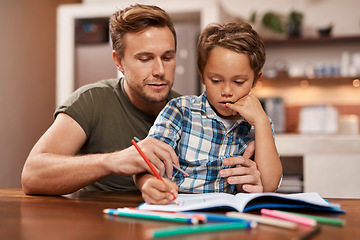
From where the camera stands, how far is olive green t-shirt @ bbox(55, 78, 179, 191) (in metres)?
1.54

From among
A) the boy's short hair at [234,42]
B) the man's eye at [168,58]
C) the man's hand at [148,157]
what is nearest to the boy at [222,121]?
the boy's short hair at [234,42]

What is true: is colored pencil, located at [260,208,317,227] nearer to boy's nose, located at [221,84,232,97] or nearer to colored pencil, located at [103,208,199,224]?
colored pencil, located at [103,208,199,224]

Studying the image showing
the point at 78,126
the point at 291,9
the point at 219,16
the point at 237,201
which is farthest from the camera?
the point at 291,9

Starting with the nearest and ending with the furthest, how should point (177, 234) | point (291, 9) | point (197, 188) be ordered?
point (177, 234) → point (197, 188) → point (291, 9)

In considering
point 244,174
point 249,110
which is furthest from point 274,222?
point 249,110

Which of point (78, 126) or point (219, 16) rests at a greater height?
point (219, 16)

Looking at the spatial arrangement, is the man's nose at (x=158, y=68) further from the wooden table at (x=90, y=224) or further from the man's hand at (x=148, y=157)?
the wooden table at (x=90, y=224)

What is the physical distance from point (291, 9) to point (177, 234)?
359 centimetres

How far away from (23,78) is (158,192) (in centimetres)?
307

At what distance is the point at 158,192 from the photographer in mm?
902

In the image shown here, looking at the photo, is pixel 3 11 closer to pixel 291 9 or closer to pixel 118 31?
pixel 118 31

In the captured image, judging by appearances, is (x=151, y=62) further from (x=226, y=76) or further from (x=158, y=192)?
(x=158, y=192)

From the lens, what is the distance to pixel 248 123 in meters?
1.31

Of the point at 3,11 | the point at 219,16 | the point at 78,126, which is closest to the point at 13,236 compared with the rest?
the point at 78,126
